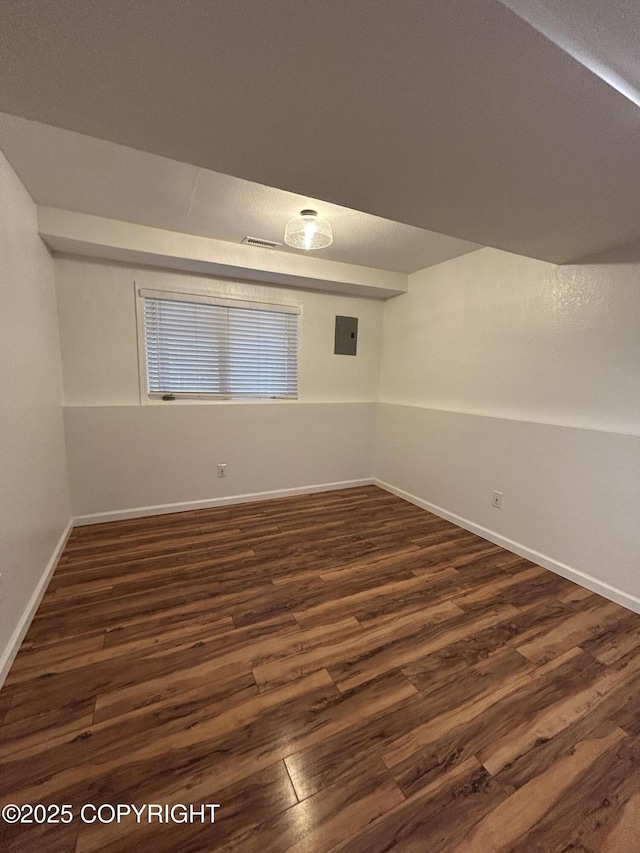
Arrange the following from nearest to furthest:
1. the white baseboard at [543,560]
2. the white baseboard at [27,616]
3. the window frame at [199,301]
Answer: the white baseboard at [27,616] → the white baseboard at [543,560] → the window frame at [199,301]

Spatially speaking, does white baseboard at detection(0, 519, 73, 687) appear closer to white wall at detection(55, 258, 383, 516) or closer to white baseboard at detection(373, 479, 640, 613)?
white wall at detection(55, 258, 383, 516)

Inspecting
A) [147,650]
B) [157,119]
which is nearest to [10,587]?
[147,650]

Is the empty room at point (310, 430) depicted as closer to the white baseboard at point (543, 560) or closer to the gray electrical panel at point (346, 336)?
the white baseboard at point (543, 560)

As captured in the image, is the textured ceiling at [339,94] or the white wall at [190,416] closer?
the textured ceiling at [339,94]

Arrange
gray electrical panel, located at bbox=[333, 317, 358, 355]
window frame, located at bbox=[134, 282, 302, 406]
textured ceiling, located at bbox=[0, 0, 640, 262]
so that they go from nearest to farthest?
textured ceiling, located at bbox=[0, 0, 640, 262] < window frame, located at bbox=[134, 282, 302, 406] < gray electrical panel, located at bbox=[333, 317, 358, 355]

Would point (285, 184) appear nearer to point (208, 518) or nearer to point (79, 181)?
point (79, 181)

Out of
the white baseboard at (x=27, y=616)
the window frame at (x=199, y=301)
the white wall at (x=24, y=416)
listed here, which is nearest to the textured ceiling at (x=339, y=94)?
the white wall at (x=24, y=416)

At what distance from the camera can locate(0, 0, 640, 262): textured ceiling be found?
0.80 m

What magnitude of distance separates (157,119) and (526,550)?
10.9 ft

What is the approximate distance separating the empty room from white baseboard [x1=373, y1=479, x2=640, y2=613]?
2 centimetres

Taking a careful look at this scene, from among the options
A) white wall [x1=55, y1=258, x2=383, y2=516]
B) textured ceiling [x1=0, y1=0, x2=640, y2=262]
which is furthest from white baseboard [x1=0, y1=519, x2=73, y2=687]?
textured ceiling [x1=0, y1=0, x2=640, y2=262]

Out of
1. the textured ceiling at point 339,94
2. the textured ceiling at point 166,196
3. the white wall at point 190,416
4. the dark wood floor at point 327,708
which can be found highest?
the textured ceiling at point 166,196

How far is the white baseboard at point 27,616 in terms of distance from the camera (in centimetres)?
151

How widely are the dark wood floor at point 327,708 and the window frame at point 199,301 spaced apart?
→ 4.77 ft
